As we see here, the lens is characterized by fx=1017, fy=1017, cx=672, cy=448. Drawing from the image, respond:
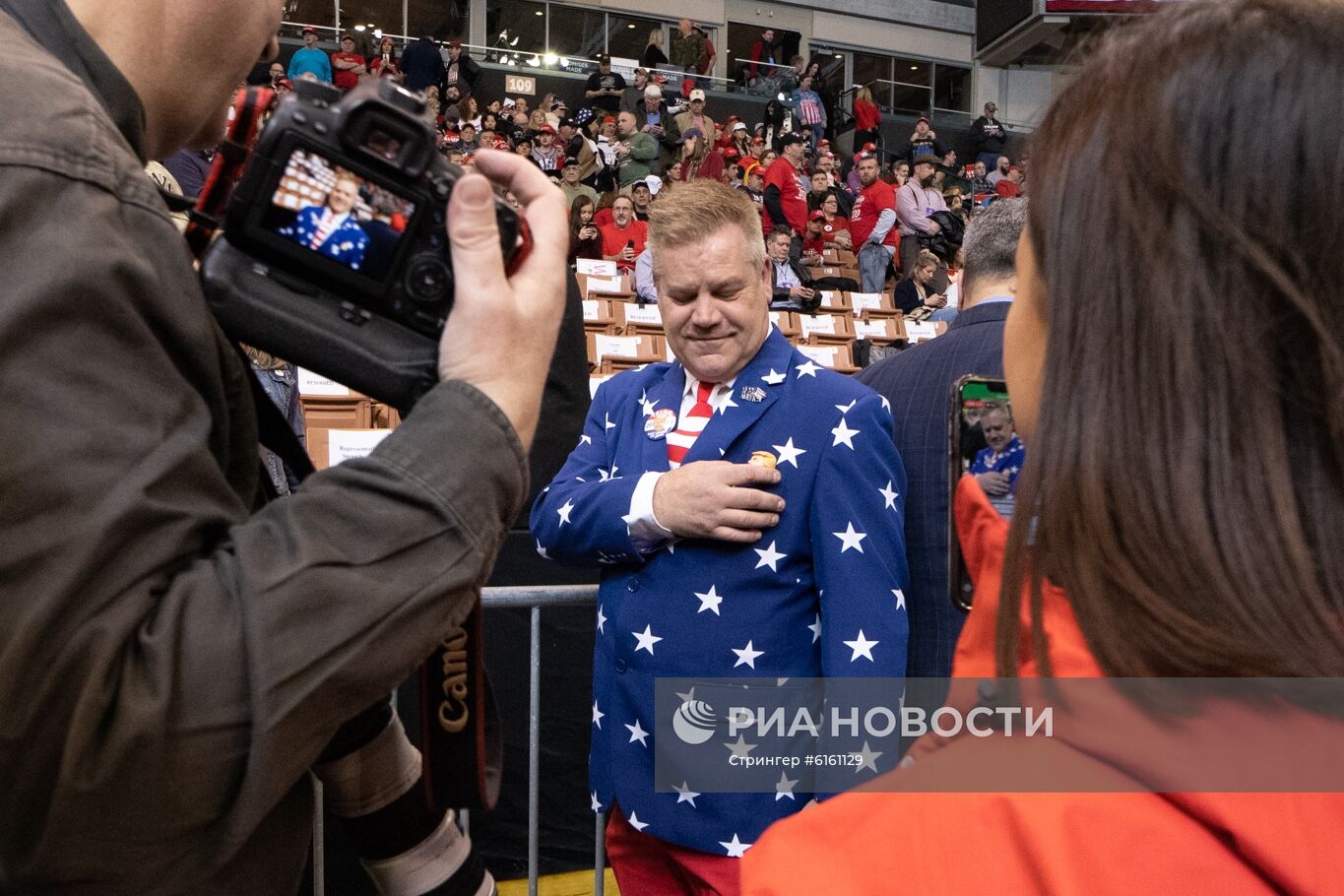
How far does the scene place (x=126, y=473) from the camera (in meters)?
0.57

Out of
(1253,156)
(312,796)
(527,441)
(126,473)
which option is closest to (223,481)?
(126,473)

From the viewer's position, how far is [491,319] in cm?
72

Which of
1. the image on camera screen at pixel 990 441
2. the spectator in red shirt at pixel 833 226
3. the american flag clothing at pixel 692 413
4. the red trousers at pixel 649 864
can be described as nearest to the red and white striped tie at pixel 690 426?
the american flag clothing at pixel 692 413

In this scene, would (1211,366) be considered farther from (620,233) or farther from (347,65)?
(347,65)

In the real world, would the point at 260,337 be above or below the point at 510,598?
above

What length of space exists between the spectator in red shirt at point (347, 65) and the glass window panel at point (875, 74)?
980 centimetres

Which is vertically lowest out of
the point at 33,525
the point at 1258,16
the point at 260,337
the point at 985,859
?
the point at 985,859

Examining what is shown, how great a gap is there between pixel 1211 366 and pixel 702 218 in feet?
4.76

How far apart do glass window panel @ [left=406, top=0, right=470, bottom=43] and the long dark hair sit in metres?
17.1

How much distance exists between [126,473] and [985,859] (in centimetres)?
50

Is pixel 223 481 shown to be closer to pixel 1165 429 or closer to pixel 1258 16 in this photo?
pixel 1165 429

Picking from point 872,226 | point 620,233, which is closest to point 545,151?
point 620,233

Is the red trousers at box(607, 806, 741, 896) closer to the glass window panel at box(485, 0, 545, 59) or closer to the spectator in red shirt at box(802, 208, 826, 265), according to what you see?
the spectator in red shirt at box(802, 208, 826, 265)

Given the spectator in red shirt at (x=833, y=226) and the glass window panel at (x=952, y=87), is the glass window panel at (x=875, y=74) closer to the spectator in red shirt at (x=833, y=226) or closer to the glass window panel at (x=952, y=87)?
the glass window panel at (x=952, y=87)
